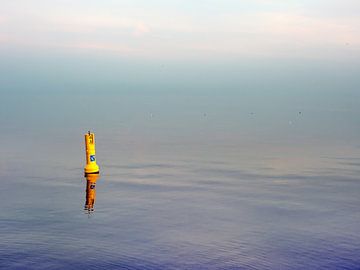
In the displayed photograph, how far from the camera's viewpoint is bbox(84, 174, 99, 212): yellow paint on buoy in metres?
53.9

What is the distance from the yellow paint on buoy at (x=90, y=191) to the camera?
53931mm

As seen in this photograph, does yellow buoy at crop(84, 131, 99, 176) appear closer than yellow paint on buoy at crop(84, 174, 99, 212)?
No

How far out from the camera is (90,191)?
6159 cm

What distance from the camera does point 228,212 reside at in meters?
51.5

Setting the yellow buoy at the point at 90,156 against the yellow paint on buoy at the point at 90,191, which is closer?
the yellow paint on buoy at the point at 90,191

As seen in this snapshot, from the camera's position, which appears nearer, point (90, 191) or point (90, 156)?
point (90, 191)

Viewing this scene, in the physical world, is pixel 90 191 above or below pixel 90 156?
below

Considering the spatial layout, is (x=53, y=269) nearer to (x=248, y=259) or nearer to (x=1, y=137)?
(x=248, y=259)

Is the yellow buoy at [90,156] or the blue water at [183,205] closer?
the blue water at [183,205]

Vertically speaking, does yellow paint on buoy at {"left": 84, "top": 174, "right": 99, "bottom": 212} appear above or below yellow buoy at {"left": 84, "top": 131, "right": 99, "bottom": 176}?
below

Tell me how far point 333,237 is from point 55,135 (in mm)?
87014

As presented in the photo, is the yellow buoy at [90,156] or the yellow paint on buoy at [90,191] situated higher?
the yellow buoy at [90,156]

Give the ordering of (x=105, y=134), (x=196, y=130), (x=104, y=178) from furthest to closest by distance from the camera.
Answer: (x=196, y=130) → (x=105, y=134) → (x=104, y=178)

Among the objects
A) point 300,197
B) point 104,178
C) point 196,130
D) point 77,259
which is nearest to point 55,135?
point 196,130
